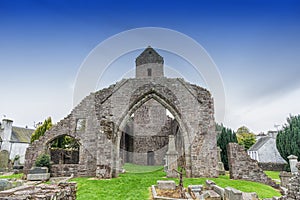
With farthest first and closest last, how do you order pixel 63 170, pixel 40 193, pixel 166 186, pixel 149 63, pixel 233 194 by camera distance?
pixel 149 63 → pixel 63 170 → pixel 166 186 → pixel 233 194 → pixel 40 193

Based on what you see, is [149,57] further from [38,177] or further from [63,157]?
[38,177]

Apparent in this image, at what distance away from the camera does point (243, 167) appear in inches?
436

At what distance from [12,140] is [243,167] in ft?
86.5

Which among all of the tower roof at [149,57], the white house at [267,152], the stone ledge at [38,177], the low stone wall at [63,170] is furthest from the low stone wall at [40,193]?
the white house at [267,152]

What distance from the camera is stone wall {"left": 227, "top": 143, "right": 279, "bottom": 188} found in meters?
10.8

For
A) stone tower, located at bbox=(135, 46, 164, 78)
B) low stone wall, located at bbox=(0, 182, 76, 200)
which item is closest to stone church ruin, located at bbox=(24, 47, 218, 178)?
low stone wall, located at bbox=(0, 182, 76, 200)

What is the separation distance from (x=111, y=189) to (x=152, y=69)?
17871mm

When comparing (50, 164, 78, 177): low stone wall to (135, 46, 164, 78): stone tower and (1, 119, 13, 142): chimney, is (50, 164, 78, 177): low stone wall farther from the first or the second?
(1, 119, 13, 142): chimney

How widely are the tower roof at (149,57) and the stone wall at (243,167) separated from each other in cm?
1573

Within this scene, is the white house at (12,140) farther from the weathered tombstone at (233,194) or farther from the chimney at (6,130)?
the weathered tombstone at (233,194)

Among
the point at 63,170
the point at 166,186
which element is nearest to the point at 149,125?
the point at 63,170

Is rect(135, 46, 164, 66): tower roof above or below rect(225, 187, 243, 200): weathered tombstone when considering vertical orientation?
above

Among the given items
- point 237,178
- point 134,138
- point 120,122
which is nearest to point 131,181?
point 120,122

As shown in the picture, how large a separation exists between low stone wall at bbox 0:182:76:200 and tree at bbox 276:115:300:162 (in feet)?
52.2
